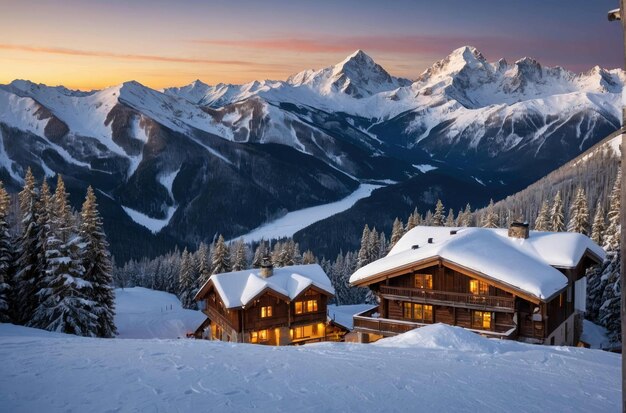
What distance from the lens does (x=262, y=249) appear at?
237ft

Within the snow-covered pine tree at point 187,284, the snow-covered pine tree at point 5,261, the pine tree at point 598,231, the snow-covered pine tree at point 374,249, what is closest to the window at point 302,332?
the snow-covered pine tree at point 5,261

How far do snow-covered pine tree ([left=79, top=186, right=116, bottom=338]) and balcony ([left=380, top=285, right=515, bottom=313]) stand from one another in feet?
63.2

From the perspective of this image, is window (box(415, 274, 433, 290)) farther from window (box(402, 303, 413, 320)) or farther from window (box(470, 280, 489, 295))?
window (box(470, 280, 489, 295))

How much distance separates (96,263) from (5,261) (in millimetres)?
5529

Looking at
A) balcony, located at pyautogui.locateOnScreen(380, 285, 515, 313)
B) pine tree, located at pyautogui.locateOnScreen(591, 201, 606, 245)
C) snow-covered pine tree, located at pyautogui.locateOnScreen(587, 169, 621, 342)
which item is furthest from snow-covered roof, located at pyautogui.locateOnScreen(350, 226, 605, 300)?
pine tree, located at pyautogui.locateOnScreen(591, 201, 606, 245)

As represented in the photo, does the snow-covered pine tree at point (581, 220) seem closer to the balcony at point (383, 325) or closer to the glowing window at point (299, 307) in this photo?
the glowing window at point (299, 307)

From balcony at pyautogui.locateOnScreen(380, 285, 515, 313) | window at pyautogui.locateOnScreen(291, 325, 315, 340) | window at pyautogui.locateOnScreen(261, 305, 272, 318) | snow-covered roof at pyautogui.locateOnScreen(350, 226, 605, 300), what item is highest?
snow-covered roof at pyautogui.locateOnScreen(350, 226, 605, 300)

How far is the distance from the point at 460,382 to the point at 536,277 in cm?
1703

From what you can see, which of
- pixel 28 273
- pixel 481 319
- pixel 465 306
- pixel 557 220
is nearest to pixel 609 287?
pixel 481 319

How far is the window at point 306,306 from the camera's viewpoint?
4119 centimetres

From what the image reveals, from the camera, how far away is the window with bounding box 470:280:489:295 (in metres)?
28.5

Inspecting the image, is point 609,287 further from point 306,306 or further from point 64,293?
point 64,293

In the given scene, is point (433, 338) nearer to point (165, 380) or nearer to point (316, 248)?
point (165, 380)

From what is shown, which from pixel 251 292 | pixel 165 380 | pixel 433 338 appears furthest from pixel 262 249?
pixel 165 380
